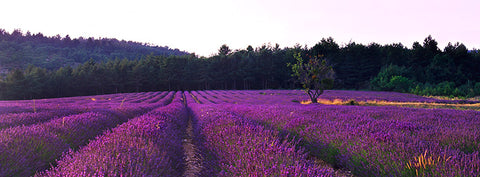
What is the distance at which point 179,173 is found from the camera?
3.14m

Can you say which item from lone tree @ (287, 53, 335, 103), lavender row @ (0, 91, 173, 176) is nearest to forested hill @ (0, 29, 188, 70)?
lone tree @ (287, 53, 335, 103)

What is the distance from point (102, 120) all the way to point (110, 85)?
61917mm

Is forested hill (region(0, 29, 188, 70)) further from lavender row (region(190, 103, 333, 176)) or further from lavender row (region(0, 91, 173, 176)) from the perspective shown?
lavender row (region(190, 103, 333, 176))

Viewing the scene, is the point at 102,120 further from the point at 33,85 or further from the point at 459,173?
the point at 33,85

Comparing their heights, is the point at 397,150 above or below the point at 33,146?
above

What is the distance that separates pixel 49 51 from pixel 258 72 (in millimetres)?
132756

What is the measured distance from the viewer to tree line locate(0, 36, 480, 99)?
49.4 m

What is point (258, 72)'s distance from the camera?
66938 mm

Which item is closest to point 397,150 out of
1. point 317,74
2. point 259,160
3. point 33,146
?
point 259,160

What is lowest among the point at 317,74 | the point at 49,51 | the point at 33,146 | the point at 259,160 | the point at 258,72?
the point at 33,146

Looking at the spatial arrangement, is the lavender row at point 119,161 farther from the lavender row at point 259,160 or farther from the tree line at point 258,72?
the tree line at point 258,72

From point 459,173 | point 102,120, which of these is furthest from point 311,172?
point 102,120

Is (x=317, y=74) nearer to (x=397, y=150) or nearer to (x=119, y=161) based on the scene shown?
(x=397, y=150)

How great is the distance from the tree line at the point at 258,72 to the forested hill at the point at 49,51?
32133 millimetres
